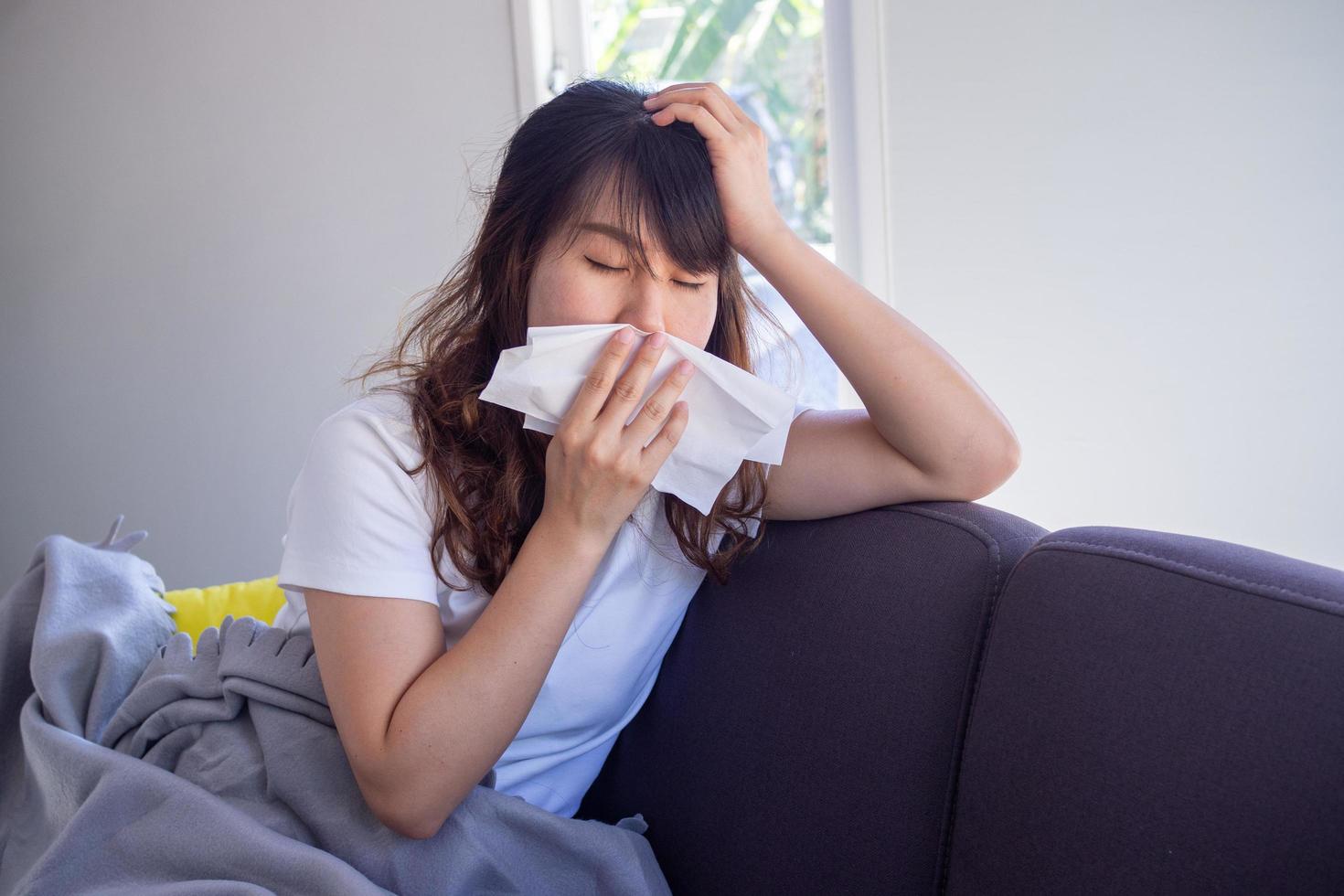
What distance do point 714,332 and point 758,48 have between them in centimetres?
160

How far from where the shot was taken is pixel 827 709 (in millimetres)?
905

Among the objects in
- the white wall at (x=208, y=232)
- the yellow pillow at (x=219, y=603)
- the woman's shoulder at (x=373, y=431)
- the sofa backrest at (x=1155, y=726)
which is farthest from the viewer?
the white wall at (x=208, y=232)

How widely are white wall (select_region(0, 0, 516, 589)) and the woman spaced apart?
5.35ft

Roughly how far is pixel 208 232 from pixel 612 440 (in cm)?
228

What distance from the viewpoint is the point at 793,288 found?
1033mm

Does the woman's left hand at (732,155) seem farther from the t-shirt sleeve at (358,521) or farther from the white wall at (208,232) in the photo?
the white wall at (208,232)

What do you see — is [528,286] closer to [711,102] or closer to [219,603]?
[711,102]

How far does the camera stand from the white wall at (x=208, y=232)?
2.60 meters

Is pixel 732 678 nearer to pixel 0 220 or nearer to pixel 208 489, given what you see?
pixel 208 489

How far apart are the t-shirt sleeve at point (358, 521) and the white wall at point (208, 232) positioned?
A: 5.75 ft

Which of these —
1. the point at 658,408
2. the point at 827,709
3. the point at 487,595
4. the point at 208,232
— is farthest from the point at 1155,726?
the point at 208,232

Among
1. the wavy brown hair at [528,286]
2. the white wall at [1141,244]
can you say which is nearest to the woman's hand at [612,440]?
the wavy brown hair at [528,286]

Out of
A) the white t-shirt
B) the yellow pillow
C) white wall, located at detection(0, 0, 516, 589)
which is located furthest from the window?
the white t-shirt

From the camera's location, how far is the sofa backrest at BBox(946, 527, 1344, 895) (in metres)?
0.60
